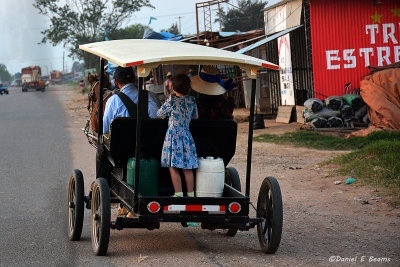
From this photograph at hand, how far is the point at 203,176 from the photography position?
6180 mm

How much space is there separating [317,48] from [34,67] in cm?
7113

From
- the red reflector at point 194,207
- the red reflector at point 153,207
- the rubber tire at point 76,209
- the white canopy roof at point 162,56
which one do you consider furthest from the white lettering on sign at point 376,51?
the red reflector at point 153,207

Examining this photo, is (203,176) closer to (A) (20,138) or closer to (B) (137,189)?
(B) (137,189)

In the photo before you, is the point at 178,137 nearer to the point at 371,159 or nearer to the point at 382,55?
the point at 371,159

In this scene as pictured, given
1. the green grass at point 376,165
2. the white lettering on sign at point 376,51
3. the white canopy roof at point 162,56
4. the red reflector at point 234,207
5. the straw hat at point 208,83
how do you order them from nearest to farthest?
the white canopy roof at point 162,56 → the red reflector at point 234,207 → the straw hat at point 208,83 → the green grass at point 376,165 → the white lettering on sign at point 376,51

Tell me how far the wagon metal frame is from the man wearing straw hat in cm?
14

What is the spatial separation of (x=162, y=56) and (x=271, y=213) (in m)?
1.76

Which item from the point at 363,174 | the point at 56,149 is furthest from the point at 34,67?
the point at 363,174

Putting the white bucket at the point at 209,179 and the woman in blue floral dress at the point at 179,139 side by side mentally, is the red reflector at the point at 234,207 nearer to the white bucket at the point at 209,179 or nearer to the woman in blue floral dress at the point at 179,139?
the white bucket at the point at 209,179

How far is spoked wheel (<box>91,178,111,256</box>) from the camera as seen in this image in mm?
5785

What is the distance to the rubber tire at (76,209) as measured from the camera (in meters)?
6.62

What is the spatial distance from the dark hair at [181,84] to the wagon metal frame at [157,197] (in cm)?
15

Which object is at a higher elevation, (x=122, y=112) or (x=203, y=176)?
(x=122, y=112)

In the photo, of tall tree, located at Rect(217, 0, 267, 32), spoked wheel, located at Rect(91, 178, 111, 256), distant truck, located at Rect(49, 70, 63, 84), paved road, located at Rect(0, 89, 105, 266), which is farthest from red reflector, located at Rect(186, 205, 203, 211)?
distant truck, located at Rect(49, 70, 63, 84)
